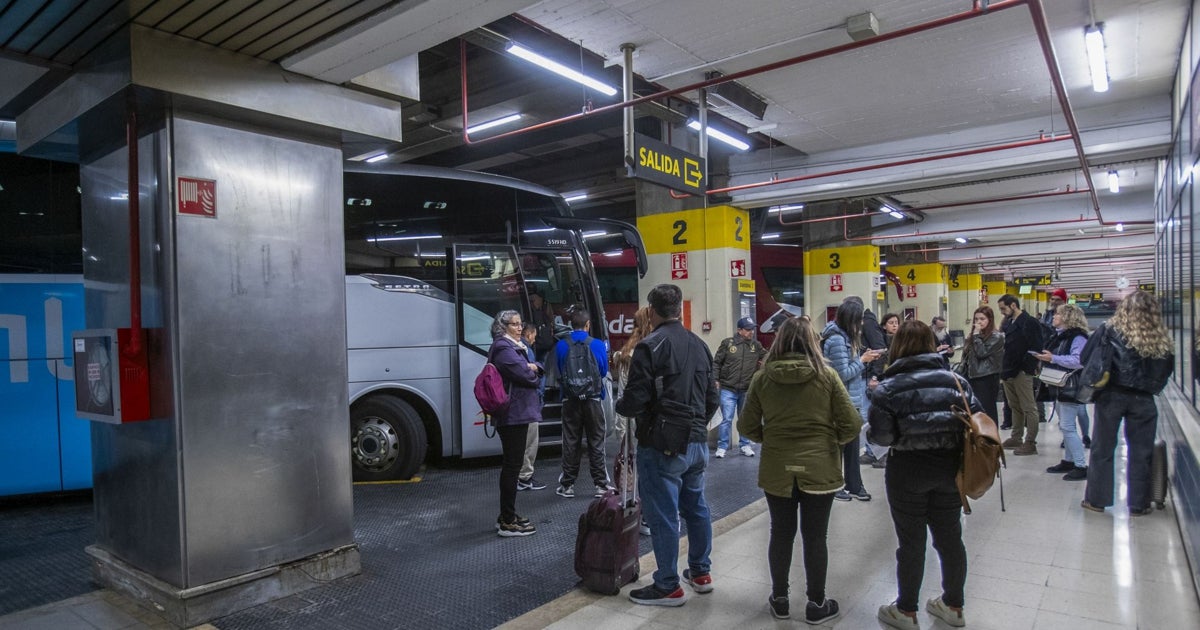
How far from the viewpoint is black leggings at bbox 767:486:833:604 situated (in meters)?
3.33

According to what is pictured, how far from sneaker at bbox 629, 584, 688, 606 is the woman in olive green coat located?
49cm

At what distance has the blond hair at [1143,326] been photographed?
472 cm

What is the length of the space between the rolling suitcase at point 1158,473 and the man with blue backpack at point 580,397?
160 inches

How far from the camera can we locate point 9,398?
5.44 meters

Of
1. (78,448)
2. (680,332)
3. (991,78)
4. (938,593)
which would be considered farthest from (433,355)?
(991,78)

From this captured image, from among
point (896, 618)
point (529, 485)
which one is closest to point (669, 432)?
point (896, 618)

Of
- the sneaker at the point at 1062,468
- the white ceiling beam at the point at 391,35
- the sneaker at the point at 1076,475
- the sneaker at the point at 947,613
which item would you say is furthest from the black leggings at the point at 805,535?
the sneaker at the point at 1062,468

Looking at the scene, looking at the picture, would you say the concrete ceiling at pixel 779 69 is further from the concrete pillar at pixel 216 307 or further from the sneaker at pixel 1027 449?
the sneaker at pixel 1027 449

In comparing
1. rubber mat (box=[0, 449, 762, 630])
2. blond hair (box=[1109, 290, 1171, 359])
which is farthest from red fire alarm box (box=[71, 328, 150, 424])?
blond hair (box=[1109, 290, 1171, 359])

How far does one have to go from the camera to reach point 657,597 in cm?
370

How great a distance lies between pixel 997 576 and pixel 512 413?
312 cm

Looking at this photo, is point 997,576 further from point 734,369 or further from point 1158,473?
point 734,369

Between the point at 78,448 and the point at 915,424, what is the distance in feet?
20.7

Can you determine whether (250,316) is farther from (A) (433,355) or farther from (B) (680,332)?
(A) (433,355)
